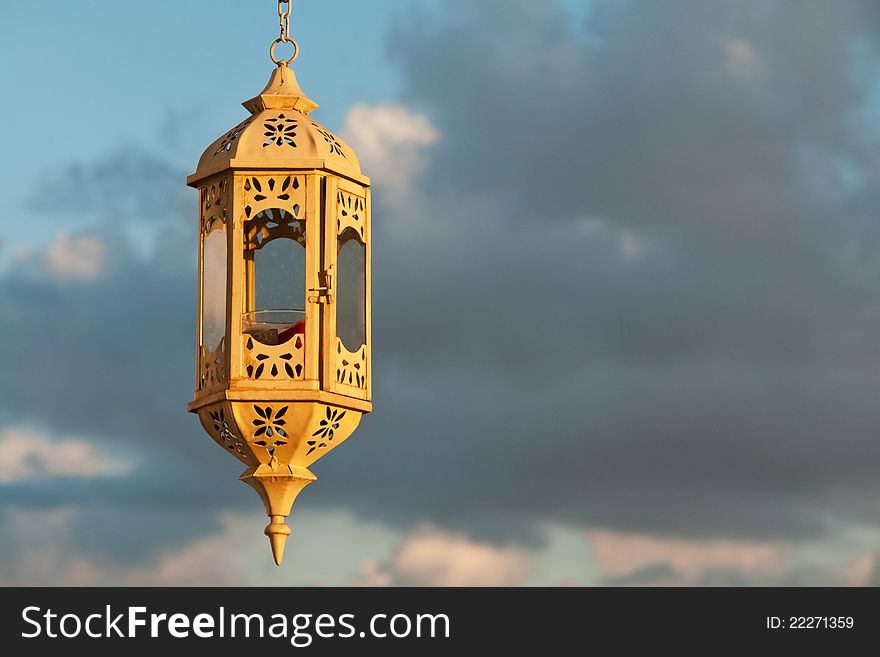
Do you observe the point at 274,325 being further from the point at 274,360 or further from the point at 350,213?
the point at 350,213

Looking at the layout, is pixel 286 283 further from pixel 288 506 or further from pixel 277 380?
pixel 288 506

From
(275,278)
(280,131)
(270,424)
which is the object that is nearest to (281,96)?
(280,131)

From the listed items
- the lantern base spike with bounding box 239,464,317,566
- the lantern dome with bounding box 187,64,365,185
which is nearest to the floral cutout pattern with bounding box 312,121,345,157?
the lantern dome with bounding box 187,64,365,185

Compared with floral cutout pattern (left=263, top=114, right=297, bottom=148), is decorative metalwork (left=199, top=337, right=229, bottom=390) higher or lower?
lower

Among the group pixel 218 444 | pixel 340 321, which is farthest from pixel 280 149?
pixel 218 444

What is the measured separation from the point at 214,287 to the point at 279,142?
2.88 feet

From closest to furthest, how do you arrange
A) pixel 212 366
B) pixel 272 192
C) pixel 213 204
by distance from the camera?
pixel 272 192 → pixel 212 366 → pixel 213 204

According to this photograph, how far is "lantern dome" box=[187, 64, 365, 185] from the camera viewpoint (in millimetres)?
9406

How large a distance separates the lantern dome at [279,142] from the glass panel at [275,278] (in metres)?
0.39

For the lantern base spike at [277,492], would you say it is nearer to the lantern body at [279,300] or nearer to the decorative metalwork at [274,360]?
the lantern body at [279,300]

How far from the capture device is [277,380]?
30.6 feet

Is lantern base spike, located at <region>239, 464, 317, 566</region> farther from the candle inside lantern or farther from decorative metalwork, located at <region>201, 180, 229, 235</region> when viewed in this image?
decorative metalwork, located at <region>201, 180, 229, 235</region>

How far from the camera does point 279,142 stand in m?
9.50
